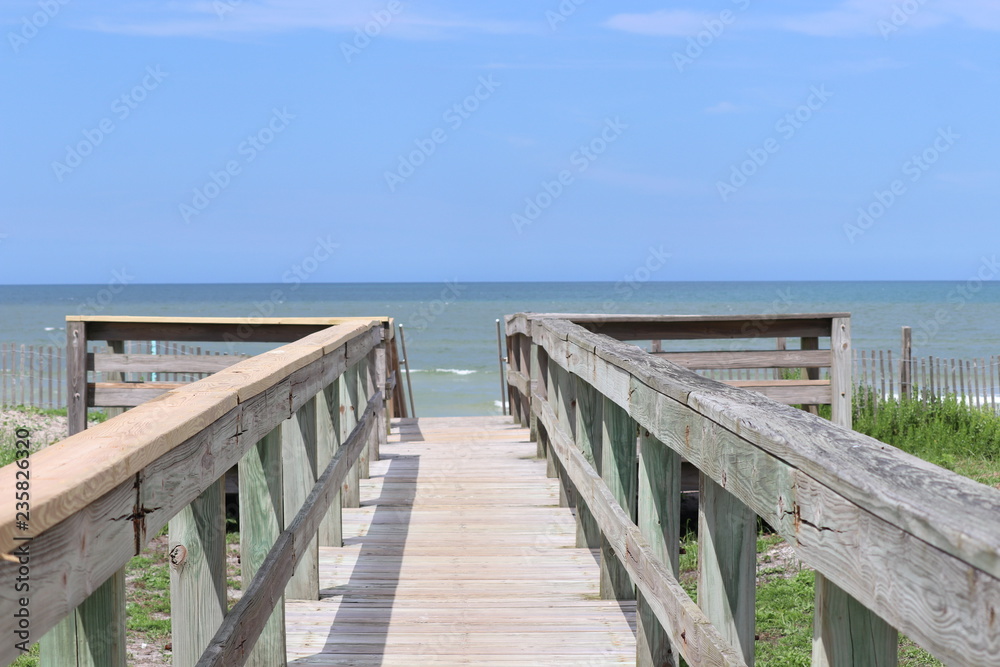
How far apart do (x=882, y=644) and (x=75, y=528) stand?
1214 mm

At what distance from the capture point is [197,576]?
213cm

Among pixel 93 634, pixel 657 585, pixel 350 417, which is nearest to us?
pixel 93 634

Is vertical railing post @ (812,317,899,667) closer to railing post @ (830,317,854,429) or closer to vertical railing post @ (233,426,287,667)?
vertical railing post @ (233,426,287,667)

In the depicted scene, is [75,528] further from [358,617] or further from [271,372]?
[358,617]

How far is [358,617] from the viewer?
Result: 3865mm

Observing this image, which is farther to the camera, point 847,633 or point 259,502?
point 259,502

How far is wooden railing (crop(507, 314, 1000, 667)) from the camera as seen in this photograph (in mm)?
994

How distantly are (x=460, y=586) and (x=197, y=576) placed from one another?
7.52 ft

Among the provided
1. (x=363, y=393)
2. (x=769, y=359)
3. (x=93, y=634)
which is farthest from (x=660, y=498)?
(x=769, y=359)

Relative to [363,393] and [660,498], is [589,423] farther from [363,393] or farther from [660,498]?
[363,393]

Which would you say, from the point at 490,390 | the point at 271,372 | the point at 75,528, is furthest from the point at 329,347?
the point at 490,390

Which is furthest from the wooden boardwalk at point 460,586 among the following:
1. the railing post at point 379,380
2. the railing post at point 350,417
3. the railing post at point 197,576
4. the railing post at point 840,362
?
the railing post at point 840,362

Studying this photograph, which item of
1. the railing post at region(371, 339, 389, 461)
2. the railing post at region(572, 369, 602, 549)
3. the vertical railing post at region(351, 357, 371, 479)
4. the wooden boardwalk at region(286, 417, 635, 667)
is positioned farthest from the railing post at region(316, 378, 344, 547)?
the railing post at region(371, 339, 389, 461)

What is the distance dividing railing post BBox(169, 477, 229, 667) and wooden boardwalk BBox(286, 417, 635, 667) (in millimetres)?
1330
